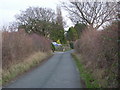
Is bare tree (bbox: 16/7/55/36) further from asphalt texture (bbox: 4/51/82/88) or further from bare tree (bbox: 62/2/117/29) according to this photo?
asphalt texture (bbox: 4/51/82/88)

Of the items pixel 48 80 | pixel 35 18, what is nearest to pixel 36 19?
pixel 35 18

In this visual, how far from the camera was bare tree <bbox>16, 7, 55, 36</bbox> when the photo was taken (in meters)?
44.8

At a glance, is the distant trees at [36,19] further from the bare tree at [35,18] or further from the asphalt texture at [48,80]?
the asphalt texture at [48,80]

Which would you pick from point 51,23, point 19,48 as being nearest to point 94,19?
point 51,23

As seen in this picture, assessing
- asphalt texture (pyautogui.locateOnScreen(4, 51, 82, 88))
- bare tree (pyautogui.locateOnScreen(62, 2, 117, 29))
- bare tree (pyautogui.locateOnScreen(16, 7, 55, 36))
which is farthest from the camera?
bare tree (pyautogui.locateOnScreen(16, 7, 55, 36))

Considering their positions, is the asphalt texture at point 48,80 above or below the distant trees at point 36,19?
below

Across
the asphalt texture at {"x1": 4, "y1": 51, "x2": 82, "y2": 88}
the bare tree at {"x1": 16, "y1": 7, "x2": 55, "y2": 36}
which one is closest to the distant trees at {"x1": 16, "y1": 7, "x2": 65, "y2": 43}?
the bare tree at {"x1": 16, "y1": 7, "x2": 55, "y2": 36}

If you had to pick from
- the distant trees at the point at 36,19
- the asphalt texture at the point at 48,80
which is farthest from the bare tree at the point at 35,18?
the asphalt texture at the point at 48,80

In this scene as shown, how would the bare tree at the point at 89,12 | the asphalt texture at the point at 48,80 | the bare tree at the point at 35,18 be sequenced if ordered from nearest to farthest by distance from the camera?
the asphalt texture at the point at 48,80 < the bare tree at the point at 89,12 < the bare tree at the point at 35,18

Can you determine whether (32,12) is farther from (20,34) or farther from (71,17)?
(20,34)

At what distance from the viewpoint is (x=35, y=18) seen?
148 ft

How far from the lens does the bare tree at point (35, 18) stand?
44.8 m

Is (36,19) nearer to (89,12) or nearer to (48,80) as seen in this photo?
(89,12)

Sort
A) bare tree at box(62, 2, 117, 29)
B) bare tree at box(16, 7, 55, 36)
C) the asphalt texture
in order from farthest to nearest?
1. bare tree at box(16, 7, 55, 36)
2. bare tree at box(62, 2, 117, 29)
3. the asphalt texture
